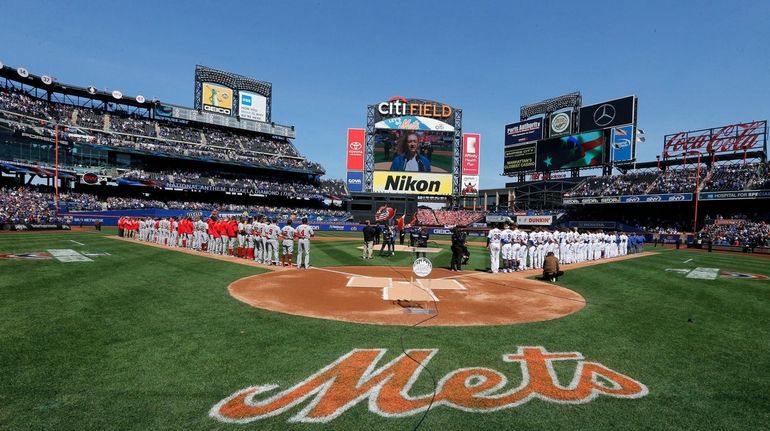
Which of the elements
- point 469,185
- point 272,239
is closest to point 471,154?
point 469,185

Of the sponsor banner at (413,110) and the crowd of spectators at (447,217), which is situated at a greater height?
the sponsor banner at (413,110)

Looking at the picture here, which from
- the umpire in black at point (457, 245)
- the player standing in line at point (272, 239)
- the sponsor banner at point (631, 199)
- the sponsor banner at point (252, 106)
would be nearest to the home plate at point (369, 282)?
the umpire in black at point (457, 245)

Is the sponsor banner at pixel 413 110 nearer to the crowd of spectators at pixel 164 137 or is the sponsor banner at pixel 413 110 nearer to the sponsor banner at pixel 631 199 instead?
the crowd of spectators at pixel 164 137

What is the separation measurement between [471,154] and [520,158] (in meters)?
6.95

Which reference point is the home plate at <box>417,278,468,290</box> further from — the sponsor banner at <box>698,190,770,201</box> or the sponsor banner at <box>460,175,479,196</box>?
the sponsor banner at <box>460,175,479,196</box>

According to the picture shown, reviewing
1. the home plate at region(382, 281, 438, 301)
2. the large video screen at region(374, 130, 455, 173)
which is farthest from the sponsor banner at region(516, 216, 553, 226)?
the home plate at region(382, 281, 438, 301)

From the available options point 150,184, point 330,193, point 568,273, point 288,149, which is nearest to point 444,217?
point 330,193

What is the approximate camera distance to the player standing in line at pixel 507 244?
16.4 metres

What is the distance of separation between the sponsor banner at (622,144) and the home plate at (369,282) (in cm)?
4594

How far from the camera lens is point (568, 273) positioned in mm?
16500

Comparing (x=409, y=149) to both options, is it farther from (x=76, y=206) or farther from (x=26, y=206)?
(x=26, y=206)

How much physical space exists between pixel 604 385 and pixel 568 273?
12327 millimetres

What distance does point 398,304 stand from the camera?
31.4ft

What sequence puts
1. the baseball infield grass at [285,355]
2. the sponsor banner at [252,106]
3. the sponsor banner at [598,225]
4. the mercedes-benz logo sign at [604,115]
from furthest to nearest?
the sponsor banner at [252,106], the mercedes-benz logo sign at [604,115], the sponsor banner at [598,225], the baseball infield grass at [285,355]
